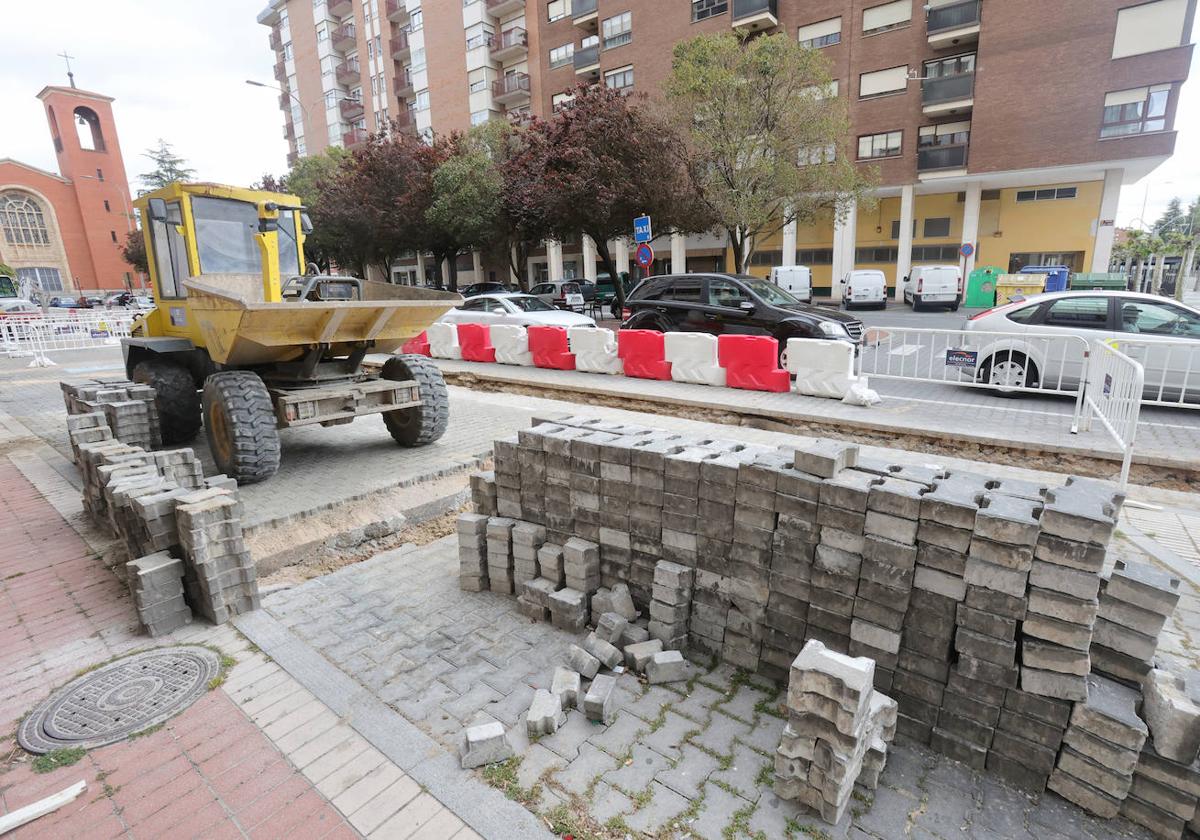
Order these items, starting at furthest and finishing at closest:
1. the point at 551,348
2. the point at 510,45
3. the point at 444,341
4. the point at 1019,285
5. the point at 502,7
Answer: the point at 510,45
the point at 502,7
the point at 1019,285
the point at 444,341
the point at 551,348

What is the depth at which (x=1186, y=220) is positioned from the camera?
68.5m

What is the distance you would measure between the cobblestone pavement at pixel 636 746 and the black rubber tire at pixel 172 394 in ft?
15.0

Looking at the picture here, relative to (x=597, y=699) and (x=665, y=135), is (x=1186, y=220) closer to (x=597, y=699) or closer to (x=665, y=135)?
(x=665, y=135)

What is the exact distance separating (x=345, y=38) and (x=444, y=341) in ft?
177

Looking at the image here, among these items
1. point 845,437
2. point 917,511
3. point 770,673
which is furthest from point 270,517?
point 845,437

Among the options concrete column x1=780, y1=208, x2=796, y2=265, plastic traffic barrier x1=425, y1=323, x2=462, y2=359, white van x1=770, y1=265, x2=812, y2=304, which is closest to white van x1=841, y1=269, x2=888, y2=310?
white van x1=770, y1=265, x2=812, y2=304

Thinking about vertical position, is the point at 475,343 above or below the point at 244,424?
below

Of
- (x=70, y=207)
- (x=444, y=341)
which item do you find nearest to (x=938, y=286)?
(x=444, y=341)

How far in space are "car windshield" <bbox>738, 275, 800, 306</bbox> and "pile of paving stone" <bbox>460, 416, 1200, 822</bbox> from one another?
824 cm

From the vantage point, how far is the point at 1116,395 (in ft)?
22.0

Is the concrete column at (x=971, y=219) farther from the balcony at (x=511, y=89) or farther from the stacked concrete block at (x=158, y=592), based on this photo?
the stacked concrete block at (x=158, y=592)

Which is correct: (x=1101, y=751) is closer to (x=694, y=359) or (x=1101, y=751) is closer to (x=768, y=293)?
(x=694, y=359)

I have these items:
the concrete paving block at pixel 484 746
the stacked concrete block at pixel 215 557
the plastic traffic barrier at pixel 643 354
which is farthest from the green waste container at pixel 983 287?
the stacked concrete block at pixel 215 557

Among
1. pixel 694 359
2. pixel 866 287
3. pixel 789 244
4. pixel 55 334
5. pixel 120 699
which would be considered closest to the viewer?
pixel 120 699
